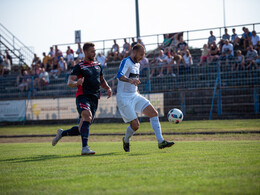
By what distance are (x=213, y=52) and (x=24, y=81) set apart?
12997 millimetres

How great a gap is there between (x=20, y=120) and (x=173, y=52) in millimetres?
10960

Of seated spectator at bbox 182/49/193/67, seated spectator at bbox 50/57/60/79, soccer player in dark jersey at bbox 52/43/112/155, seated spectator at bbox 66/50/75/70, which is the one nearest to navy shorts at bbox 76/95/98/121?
soccer player in dark jersey at bbox 52/43/112/155

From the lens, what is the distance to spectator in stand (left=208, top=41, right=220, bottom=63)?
854 inches

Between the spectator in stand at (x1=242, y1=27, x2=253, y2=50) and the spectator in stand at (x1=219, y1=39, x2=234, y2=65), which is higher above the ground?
the spectator in stand at (x1=242, y1=27, x2=253, y2=50)

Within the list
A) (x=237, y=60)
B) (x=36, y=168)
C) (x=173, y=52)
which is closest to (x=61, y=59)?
(x=173, y=52)

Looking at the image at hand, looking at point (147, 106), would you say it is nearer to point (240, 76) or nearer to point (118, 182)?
point (118, 182)

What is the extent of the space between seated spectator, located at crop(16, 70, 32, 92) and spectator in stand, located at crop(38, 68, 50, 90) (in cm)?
74

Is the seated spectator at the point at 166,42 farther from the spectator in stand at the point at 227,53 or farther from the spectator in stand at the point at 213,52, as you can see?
the spectator in stand at the point at 227,53

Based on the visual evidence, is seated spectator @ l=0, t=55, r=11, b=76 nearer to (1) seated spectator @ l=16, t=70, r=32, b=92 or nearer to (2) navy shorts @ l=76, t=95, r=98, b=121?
(1) seated spectator @ l=16, t=70, r=32, b=92

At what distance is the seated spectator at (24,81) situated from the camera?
2589 cm

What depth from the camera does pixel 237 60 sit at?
20406 mm

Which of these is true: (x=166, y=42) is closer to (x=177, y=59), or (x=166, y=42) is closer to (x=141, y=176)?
(x=177, y=59)

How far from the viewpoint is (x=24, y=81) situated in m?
26.5

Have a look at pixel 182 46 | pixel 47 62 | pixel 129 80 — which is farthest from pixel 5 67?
pixel 129 80
